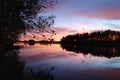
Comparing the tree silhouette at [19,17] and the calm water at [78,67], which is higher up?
the tree silhouette at [19,17]

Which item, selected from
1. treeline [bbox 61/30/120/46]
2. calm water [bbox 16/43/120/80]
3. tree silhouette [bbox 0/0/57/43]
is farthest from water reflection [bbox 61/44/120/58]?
treeline [bbox 61/30/120/46]

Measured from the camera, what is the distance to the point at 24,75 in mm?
16547

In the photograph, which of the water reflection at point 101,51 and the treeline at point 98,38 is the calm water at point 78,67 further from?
the treeline at point 98,38

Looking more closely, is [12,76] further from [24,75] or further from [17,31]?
[17,31]

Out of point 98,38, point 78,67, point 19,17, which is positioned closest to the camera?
point 19,17

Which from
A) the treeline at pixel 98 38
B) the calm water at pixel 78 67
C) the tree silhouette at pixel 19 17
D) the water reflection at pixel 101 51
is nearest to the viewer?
the tree silhouette at pixel 19 17

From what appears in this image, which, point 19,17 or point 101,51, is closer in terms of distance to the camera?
point 19,17

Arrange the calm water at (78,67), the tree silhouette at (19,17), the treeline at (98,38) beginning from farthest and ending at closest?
the treeline at (98,38), the calm water at (78,67), the tree silhouette at (19,17)

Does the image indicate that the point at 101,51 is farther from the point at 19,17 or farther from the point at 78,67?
the point at 19,17

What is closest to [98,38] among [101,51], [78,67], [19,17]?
[101,51]

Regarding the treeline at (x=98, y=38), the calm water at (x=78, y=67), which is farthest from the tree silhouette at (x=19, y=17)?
the treeline at (x=98, y=38)

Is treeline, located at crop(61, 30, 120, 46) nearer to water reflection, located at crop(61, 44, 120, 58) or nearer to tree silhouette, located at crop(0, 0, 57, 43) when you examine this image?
water reflection, located at crop(61, 44, 120, 58)

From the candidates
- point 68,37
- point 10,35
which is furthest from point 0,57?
point 68,37

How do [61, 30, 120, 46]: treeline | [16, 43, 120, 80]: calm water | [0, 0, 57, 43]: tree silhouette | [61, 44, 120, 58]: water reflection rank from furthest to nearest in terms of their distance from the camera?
[61, 30, 120, 46]: treeline, [61, 44, 120, 58]: water reflection, [16, 43, 120, 80]: calm water, [0, 0, 57, 43]: tree silhouette
